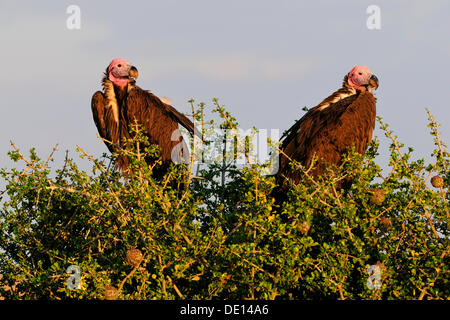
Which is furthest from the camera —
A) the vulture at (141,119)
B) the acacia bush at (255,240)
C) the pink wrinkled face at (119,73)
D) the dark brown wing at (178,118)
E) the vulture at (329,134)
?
the pink wrinkled face at (119,73)

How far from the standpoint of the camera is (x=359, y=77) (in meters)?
8.16

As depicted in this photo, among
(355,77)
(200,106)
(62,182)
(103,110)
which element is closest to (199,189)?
(200,106)

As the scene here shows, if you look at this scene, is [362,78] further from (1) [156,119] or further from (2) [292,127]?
(1) [156,119]

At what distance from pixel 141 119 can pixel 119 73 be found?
2.86 ft

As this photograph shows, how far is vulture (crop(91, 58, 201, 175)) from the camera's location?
7895mm

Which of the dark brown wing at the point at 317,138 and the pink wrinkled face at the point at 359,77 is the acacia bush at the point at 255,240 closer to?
the dark brown wing at the point at 317,138

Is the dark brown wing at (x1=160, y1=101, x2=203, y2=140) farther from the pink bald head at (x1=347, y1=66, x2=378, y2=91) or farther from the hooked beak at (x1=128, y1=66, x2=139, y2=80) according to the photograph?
the pink bald head at (x1=347, y1=66, x2=378, y2=91)

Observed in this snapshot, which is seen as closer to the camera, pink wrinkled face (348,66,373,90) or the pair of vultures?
the pair of vultures

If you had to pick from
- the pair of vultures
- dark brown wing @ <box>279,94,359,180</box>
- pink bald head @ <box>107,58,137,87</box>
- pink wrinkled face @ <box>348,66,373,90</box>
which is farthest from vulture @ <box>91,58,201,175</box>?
pink wrinkled face @ <box>348,66,373,90</box>

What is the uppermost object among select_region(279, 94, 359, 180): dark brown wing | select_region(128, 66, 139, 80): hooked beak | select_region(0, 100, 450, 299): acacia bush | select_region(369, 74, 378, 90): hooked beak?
select_region(128, 66, 139, 80): hooked beak

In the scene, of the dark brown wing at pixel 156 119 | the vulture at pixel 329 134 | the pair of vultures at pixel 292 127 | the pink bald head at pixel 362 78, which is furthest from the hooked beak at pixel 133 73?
the pink bald head at pixel 362 78

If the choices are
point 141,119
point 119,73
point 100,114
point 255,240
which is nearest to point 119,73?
point 119,73

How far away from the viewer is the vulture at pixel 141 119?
789cm

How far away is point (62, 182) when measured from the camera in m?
5.82
